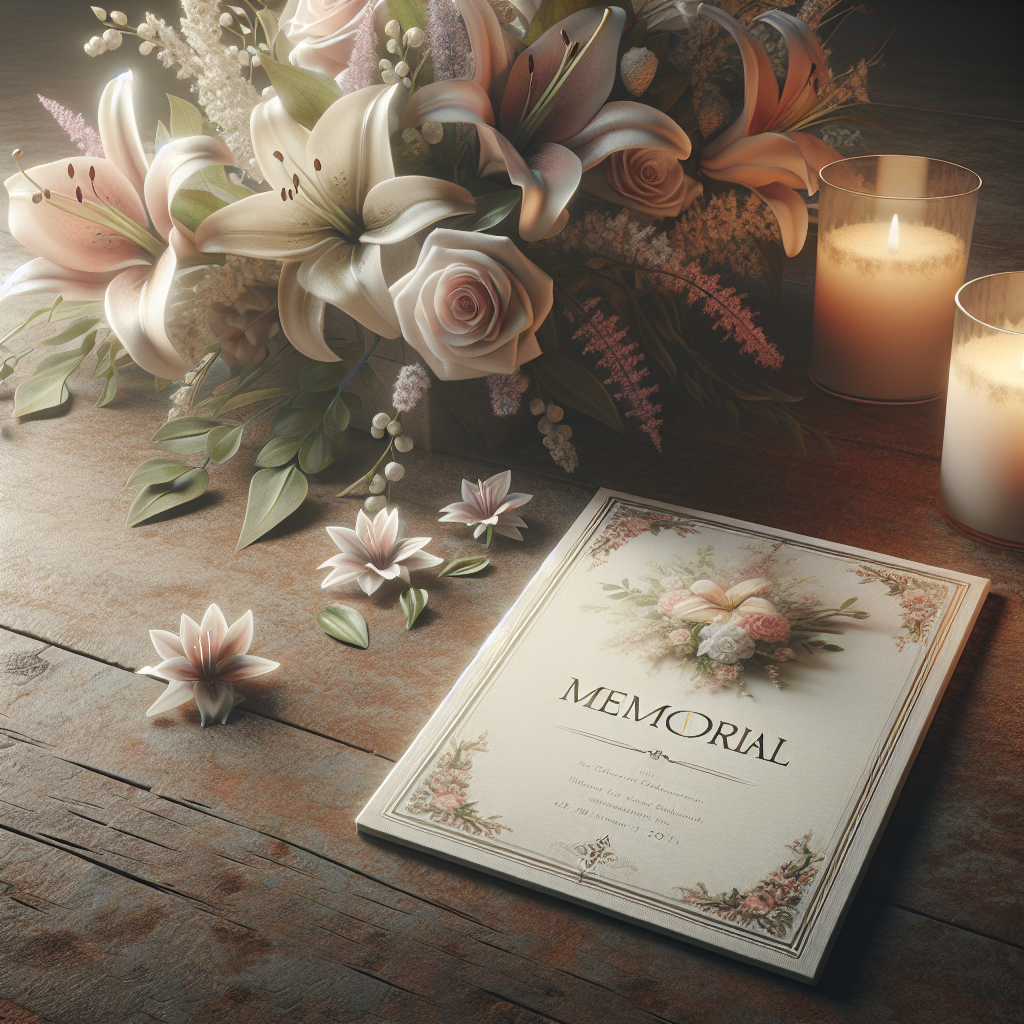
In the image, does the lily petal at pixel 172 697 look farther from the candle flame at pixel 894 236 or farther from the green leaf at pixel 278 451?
the candle flame at pixel 894 236

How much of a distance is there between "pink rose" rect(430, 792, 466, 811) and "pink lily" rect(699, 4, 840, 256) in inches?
19.2

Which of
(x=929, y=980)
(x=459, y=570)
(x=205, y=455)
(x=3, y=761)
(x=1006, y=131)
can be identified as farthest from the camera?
(x=1006, y=131)

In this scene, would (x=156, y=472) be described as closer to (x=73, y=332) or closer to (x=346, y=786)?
(x=73, y=332)

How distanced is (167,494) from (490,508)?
0.23 m

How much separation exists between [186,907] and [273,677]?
0.15 m

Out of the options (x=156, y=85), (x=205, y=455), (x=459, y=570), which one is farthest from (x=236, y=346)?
(x=156, y=85)

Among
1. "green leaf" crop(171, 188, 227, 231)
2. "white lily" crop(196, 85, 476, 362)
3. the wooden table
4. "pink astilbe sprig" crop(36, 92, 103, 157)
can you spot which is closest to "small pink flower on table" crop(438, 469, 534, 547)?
the wooden table

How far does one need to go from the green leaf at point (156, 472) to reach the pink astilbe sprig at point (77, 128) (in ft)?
0.73

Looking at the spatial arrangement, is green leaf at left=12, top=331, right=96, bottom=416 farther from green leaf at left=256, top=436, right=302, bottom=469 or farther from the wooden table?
green leaf at left=256, top=436, right=302, bottom=469

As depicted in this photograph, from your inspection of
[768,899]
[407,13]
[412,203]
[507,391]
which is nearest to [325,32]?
[407,13]

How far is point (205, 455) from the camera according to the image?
2.57 ft

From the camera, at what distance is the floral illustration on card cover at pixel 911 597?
0.59 metres

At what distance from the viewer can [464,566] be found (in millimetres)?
661

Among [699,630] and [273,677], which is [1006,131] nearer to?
[699,630]
